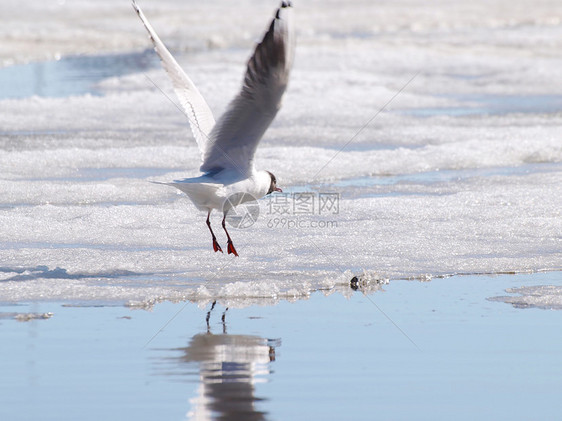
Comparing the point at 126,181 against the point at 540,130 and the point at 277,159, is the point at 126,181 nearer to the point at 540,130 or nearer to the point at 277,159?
the point at 277,159

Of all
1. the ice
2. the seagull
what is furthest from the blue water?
the ice

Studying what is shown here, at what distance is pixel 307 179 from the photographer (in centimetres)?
966

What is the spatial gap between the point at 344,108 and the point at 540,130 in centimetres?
329

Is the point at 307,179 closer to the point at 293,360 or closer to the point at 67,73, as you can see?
the point at 293,360

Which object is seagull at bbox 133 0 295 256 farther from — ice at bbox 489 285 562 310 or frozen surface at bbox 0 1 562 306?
ice at bbox 489 285 562 310

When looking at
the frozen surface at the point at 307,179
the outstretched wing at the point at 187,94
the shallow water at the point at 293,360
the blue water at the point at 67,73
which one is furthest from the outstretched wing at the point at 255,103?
the blue water at the point at 67,73

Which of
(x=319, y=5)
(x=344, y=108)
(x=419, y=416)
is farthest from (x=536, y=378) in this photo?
(x=319, y=5)

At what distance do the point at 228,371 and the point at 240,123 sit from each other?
222 centimetres

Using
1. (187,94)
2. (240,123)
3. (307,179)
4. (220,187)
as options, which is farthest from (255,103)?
(307,179)

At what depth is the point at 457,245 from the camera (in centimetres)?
679

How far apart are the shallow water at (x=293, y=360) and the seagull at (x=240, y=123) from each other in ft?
4.19

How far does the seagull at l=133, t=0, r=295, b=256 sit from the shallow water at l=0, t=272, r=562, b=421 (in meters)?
1.28

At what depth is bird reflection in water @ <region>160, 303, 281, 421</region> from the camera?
3.78 meters

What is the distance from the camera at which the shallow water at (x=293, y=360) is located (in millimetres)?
3842
